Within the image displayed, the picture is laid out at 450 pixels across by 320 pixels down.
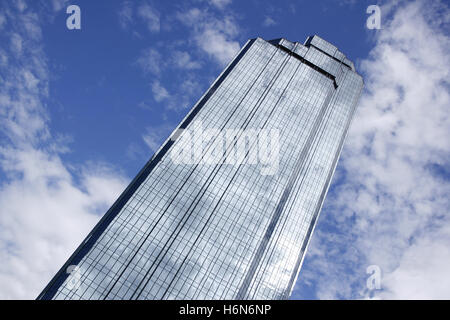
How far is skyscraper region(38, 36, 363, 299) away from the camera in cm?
8125

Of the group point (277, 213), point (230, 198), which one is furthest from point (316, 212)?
point (230, 198)

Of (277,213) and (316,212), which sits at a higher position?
(316,212)

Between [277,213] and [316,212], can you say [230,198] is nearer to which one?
[277,213]

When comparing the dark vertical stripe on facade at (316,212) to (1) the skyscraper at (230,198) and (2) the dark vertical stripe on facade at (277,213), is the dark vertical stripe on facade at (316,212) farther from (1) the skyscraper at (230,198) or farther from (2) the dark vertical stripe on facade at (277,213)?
(2) the dark vertical stripe on facade at (277,213)

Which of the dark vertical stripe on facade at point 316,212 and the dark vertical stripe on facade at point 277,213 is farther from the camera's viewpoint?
the dark vertical stripe on facade at point 316,212

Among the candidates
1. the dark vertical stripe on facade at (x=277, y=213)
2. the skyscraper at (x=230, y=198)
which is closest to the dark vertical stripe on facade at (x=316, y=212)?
the skyscraper at (x=230, y=198)

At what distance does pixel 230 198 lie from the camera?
102 metres

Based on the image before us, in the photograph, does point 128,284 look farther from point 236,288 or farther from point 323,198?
point 323,198

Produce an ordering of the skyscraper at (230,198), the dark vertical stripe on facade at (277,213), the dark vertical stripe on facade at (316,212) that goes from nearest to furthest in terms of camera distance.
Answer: the skyscraper at (230,198) → the dark vertical stripe on facade at (277,213) → the dark vertical stripe on facade at (316,212)

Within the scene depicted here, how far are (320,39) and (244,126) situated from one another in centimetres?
8581

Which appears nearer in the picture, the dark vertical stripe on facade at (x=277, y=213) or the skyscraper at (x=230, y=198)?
the skyscraper at (x=230, y=198)

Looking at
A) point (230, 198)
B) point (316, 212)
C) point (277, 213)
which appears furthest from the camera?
point (316, 212)

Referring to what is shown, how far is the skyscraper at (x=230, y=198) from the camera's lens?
81.2 meters

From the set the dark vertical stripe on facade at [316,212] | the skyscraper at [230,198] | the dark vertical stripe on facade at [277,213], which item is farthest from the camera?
the dark vertical stripe on facade at [316,212]
